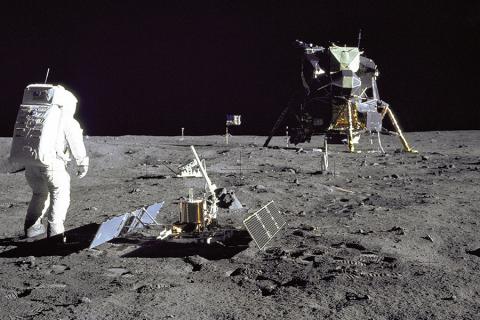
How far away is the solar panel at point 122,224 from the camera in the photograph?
10.7ft

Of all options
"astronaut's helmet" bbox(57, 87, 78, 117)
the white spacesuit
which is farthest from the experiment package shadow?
"astronaut's helmet" bbox(57, 87, 78, 117)

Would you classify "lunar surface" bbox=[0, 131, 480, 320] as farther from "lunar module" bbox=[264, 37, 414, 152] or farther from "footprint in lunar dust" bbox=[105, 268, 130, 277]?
"lunar module" bbox=[264, 37, 414, 152]

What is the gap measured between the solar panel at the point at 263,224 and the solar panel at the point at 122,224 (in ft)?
2.83

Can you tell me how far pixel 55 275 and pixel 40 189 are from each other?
3.61 feet

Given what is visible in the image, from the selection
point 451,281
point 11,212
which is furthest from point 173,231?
point 11,212

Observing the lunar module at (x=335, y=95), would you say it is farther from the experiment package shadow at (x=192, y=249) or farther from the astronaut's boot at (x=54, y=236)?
the astronaut's boot at (x=54, y=236)

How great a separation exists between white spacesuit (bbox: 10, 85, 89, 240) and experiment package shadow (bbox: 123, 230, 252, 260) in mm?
793

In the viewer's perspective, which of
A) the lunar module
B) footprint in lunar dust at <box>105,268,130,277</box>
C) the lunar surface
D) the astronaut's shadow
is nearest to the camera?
the lunar surface

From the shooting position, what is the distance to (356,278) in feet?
9.36

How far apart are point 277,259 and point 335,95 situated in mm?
6116

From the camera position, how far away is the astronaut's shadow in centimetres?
345

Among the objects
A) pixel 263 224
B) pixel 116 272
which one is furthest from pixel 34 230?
pixel 263 224

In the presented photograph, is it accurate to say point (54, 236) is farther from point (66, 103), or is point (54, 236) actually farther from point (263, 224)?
point (263, 224)

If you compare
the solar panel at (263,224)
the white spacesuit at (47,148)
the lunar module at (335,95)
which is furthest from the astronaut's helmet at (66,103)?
the lunar module at (335,95)
